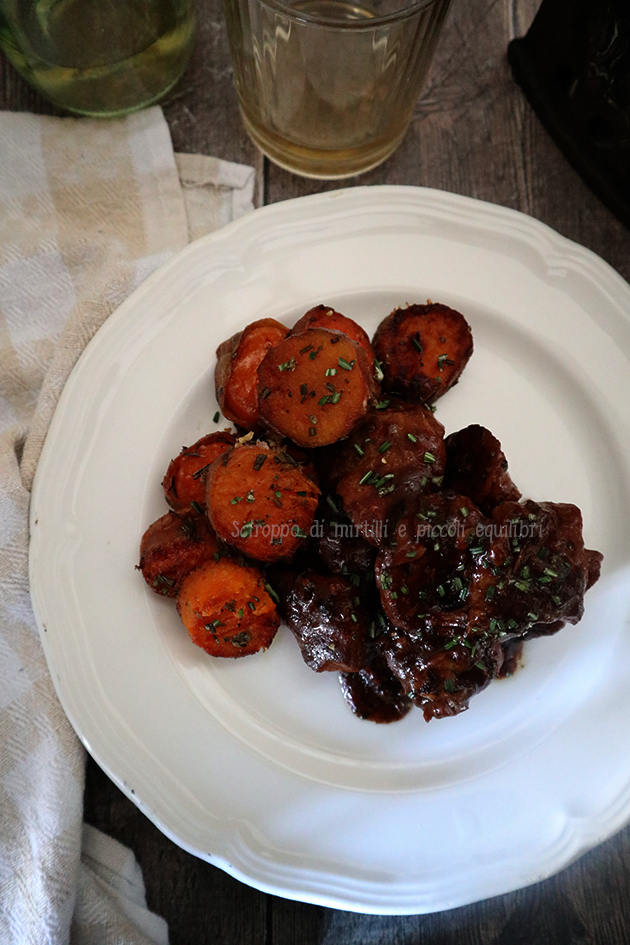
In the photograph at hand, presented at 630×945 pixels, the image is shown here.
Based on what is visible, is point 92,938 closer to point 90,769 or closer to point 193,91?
Result: point 90,769

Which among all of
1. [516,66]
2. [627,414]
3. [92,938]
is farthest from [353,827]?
[516,66]

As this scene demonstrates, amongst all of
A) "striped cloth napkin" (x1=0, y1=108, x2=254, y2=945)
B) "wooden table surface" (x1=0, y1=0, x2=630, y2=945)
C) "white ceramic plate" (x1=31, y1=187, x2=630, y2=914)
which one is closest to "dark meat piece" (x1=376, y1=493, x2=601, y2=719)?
"white ceramic plate" (x1=31, y1=187, x2=630, y2=914)

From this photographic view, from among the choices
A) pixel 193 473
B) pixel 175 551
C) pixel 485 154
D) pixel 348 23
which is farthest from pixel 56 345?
pixel 485 154

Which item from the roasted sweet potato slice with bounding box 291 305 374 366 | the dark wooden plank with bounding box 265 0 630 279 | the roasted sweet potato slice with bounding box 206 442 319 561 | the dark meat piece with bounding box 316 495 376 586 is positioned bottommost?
the dark meat piece with bounding box 316 495 376 586

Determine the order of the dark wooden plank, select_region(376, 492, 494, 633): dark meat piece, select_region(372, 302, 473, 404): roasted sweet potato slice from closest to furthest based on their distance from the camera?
select_region(376, 492, 494, 633): dark meat piece
select_region(372, 302, 473, 404): roasted sweet potato slice
the dark wooden plank

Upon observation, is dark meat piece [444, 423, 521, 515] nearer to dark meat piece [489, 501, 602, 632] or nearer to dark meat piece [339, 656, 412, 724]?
dark meat piece [489, 501, 602, 632]

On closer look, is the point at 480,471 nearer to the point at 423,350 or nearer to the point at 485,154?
the point at 423,350
